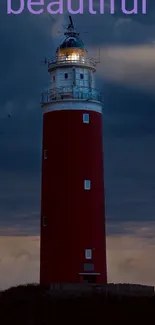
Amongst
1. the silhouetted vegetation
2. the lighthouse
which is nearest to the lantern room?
the lighthouse

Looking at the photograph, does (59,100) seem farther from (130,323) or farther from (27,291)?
(130,323)

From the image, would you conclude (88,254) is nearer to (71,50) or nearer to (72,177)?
(72,177)

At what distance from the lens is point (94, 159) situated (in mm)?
49594

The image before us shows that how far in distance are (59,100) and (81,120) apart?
1.44 metres

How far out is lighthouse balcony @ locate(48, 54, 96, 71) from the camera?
165 feet

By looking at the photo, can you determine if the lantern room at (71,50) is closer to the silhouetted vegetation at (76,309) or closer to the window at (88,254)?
the window at (88,254)

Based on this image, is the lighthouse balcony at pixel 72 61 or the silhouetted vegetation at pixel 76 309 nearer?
the silhouetted vegetation at pixel 76 309

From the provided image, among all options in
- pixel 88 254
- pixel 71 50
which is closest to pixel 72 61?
pixel 71 50

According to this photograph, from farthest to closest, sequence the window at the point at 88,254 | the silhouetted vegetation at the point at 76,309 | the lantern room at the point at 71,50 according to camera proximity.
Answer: the lantern room at the point at 71,50 < the window at the point at 88,254 < the silhouetted vegetation at the point at 76,309

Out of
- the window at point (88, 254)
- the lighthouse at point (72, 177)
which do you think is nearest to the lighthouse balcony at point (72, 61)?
the lighthouse at point (72, 177)

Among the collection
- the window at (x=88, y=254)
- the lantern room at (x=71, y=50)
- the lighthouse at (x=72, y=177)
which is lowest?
the window at (x=88, y=254)

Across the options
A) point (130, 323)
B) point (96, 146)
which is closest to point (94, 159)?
point (96, 146)

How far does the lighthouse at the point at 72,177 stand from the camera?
1927 inches

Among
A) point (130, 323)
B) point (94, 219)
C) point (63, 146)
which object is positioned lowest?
point (130, 323)
